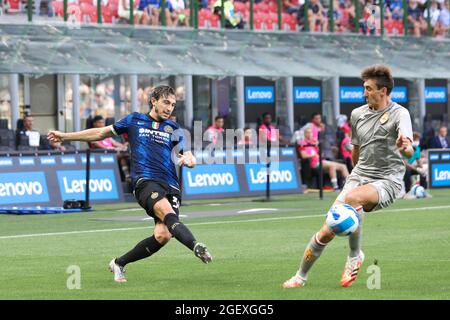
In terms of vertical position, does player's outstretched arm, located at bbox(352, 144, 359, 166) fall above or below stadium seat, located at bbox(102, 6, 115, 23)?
below

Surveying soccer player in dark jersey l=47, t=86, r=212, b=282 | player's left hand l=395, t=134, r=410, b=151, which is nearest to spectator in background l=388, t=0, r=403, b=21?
soccer player in dark jersey l=47, t=86, r=212, b=282

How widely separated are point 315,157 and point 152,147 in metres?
19.3

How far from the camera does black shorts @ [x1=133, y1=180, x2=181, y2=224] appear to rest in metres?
12.7

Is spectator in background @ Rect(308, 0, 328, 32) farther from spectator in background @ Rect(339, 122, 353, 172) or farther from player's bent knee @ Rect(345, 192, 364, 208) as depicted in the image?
player's bent knee @ Rect(345, 192, 364, 208)

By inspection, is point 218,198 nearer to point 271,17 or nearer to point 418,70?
point 271,17

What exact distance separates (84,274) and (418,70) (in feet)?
96.8

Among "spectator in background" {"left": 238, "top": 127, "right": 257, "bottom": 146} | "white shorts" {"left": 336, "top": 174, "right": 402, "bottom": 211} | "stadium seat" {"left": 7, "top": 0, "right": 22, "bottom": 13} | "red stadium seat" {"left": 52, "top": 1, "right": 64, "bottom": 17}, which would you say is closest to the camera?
"white shorts" {"left": 336, "top": 174, "right": 402, "bottom": 211}

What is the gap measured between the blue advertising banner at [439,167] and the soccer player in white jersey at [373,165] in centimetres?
2221

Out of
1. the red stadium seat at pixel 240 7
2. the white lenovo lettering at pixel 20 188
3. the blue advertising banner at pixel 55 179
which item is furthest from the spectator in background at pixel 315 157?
the white lenovo lettering at pixel 20 188

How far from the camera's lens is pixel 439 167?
34469 millimetres

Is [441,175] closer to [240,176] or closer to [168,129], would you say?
[240,176]

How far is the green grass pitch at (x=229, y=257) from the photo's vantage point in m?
11.8

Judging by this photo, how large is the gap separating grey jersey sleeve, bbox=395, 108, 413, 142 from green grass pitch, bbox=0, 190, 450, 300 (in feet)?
4.76

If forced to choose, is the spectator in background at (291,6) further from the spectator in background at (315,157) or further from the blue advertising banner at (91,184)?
the blue advertising banner at (91,184)
